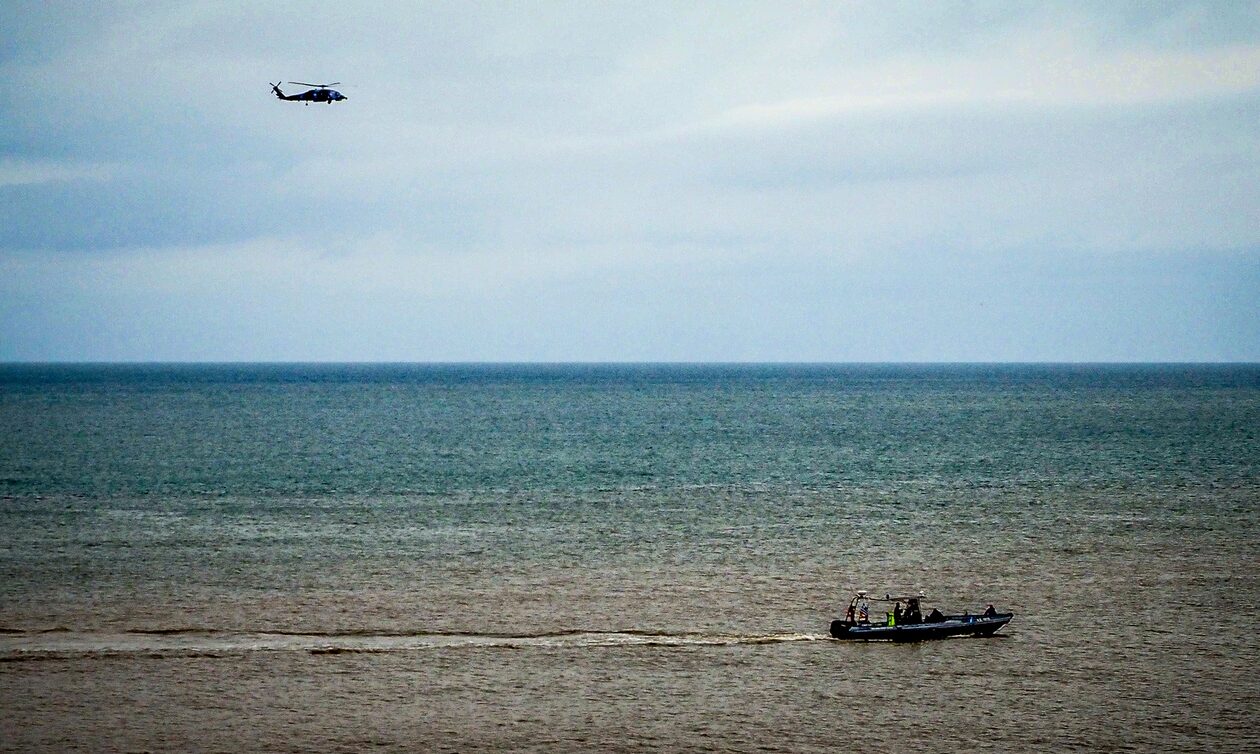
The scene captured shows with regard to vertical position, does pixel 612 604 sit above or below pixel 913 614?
below

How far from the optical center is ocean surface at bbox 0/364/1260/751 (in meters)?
34.8

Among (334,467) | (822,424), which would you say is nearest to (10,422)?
(334,467)

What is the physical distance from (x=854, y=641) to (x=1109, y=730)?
10.6 meters

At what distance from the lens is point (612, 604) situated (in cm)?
4831

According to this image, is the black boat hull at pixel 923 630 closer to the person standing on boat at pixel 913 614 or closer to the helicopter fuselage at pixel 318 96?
the person standing on boat at pixel 913 614

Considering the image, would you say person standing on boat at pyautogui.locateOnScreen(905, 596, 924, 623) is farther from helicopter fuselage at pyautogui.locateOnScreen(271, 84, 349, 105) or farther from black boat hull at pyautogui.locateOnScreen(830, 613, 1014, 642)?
helicopter fuselage at pyautogui.locateOnScreen(271, 84, 349, 105)

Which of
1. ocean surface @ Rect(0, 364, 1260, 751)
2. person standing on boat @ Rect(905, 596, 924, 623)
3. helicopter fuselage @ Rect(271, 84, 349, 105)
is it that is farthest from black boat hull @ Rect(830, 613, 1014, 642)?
helicopter fuselage @ Rect(271, 84, 349, 105)

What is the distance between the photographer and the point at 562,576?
5344 centimetres

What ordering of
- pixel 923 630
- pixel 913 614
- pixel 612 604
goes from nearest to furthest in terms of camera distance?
pixel 923 630
pixel 913 614
pixel 612 604

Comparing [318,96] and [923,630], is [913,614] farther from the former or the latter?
[318,96]

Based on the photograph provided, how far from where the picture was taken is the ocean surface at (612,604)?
1368 inches

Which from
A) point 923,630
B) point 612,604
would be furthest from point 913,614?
point 612,604

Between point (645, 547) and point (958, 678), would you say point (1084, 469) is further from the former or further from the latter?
point (958, 678)

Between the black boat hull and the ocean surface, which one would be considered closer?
the ocean surface
